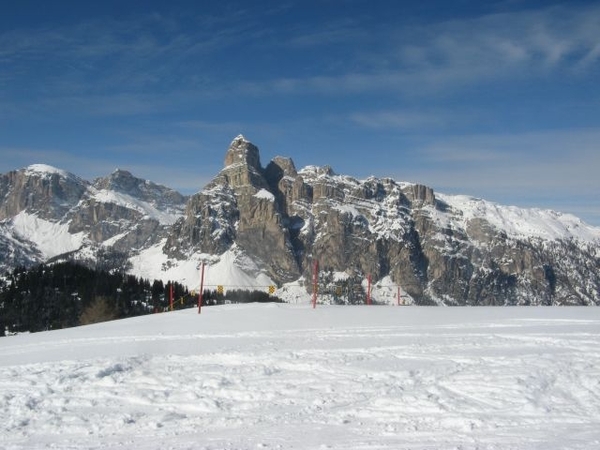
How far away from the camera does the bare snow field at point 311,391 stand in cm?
1073

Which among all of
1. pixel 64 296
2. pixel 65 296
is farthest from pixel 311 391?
pixel 65 296

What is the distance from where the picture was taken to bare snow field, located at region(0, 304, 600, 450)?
10727 millimetres

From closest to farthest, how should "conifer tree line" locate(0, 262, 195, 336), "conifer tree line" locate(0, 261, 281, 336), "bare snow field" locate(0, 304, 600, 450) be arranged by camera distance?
"bare snow field" locate(0, 304, 600, 450), "conifer tree line" locate(0, 261, 281, 336), "conifer tree line" locate(0, 262, 195, 336)

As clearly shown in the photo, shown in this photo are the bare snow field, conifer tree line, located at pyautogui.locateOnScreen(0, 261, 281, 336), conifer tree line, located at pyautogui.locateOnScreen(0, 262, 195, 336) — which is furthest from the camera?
conifer tree line, located at pyautogui.locateOnScreen(0, 262, 195, 336)

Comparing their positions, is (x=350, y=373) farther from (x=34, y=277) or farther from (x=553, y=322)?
(x=34, y=277)

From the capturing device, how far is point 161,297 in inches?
5007

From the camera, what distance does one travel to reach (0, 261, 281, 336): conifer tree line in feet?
364

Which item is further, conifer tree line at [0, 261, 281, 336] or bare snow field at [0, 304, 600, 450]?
conifer tree line at [0, 261, 281, 336]

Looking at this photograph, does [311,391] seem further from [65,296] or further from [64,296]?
[65,296]

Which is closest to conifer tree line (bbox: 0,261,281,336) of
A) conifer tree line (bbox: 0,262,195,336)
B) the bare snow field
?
conifer tree line (bbox: 0,262,195,336)

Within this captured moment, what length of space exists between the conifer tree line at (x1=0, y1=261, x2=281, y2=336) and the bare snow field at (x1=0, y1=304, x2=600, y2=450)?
8774 cm

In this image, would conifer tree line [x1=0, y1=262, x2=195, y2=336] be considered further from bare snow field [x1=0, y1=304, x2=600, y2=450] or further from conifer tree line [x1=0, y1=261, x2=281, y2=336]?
bare snow field [x1=0, y1=304, x2=600, y2=450]

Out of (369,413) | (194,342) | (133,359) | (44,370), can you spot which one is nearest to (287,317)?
(194,342)

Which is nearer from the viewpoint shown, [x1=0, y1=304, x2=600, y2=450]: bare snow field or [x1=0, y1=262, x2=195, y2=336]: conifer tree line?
[x1=0, y1=304, x2=600, y2=450]: bare snow field
